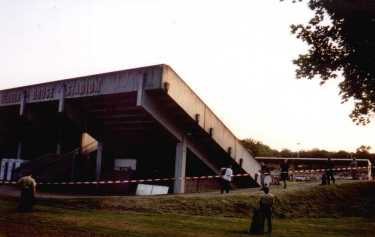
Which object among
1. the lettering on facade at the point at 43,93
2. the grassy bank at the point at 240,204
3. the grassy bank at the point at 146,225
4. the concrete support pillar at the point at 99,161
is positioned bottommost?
the grassy bank at the point at 146,225

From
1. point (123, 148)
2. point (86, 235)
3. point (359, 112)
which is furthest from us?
point (123, 148)

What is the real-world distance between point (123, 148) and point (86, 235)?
14824mm

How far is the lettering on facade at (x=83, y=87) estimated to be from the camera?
67.3ft

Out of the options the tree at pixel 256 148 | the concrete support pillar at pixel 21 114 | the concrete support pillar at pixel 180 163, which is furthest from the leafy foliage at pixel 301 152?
the concrete support pillar at pixel 180 163

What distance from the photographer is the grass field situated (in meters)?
11.9

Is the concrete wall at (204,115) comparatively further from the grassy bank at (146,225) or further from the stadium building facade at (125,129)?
the grassy bank at (146,225)

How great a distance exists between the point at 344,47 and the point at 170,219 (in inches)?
395

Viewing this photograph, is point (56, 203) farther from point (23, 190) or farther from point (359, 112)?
point (359, 112)

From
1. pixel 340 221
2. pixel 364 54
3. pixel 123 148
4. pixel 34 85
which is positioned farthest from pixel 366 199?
pixel 34 85

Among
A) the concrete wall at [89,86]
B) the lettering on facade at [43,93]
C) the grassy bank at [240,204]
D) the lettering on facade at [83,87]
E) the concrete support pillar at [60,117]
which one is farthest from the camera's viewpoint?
the lettering on facade at [43,93]

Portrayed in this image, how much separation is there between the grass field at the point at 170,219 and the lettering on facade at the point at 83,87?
573cm

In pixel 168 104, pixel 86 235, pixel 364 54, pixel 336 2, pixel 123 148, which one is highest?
pixel 336 2

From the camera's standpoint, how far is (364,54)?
16109mm

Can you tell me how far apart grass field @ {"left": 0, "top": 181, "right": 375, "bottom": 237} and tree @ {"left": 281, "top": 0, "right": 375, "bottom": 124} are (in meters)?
5.39
